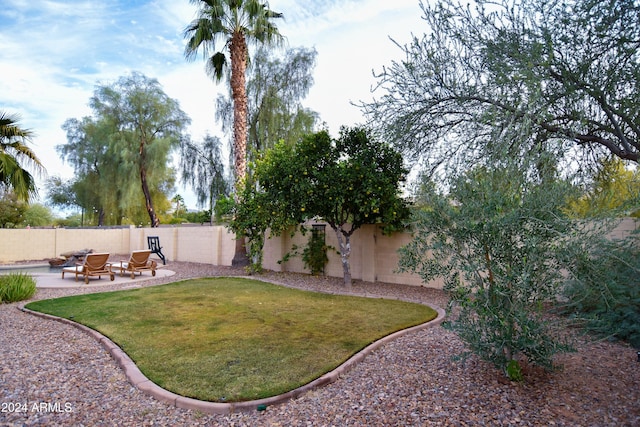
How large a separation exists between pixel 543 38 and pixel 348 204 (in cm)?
530

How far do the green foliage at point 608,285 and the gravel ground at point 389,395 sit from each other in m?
0.31

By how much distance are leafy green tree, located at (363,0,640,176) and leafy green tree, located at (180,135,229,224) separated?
18575mm

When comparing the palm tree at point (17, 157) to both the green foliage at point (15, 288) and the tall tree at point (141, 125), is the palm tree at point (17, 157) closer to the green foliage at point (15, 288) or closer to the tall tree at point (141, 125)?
the green foliage at point (15, 288)

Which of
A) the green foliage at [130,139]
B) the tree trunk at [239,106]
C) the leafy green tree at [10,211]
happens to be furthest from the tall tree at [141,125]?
the leafy green tree at [10,211]

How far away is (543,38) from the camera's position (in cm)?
582

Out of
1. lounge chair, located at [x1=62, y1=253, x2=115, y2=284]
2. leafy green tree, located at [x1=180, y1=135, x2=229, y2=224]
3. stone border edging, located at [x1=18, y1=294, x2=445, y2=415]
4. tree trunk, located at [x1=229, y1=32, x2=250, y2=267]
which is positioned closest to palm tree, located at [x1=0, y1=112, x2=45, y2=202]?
lounge chair, located at [x1=62, y1=253, x2=115, y2=284]

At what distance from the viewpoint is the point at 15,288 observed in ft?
26.9

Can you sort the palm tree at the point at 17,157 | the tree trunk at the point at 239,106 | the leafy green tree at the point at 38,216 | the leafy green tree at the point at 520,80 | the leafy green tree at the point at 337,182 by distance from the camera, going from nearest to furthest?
the leafy green tree at the point at 520,80 < the leafy green tree at the point at 337,182 < the palm tree at the point at 17,157 < the tree trunk at the point at 239,106 < the leafy green tree at the point at 38,216

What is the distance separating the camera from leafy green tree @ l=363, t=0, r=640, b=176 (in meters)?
5.52

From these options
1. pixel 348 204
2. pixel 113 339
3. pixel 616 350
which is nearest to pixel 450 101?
pixel 348 204

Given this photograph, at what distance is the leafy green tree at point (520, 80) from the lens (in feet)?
18.1

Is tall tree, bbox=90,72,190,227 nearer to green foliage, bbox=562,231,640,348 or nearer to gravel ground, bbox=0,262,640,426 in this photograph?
gravel ground, bbox=0,262,640,426

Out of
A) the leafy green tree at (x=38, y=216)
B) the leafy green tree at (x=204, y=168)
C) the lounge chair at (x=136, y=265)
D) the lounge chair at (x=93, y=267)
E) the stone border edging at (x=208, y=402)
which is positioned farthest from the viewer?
the leafy green tree at (x=38, y=216)

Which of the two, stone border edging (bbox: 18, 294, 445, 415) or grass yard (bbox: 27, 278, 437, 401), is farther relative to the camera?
grass yard (bbox: 27, 278, 437, 401)
